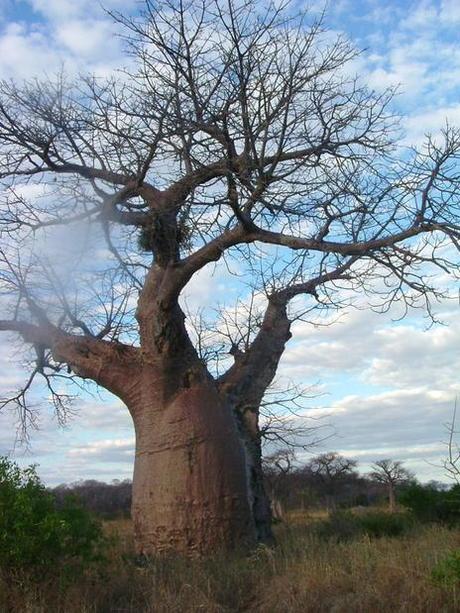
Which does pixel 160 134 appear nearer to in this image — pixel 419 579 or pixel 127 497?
pixel 419 579

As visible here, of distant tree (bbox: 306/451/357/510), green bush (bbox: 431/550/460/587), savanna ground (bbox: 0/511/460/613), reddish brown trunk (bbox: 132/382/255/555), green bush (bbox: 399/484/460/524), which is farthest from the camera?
distant tree (bbox: 306/451/357/510)

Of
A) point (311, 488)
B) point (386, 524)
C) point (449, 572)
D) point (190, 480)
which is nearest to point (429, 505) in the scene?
point (386, 524)

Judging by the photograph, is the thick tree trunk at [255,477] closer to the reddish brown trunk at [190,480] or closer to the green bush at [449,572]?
the reddish brown trunk at [190,480]

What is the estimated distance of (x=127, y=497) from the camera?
25.2m

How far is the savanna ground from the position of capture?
561 centimetres

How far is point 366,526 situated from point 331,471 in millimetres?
24401

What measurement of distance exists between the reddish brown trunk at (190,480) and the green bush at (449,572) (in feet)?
10.4

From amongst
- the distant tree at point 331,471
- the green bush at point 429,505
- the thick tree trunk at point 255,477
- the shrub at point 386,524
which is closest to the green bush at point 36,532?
the thick tree trunk at point 255,477

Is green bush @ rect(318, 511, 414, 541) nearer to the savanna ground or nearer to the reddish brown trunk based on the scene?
the reddish brown trunk

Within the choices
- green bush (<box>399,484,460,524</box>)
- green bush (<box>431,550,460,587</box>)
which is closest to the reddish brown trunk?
green bush (<box>431,550,460,587</box>)

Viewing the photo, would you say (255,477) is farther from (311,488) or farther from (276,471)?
(311,488)

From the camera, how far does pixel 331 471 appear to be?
35719 millimetres

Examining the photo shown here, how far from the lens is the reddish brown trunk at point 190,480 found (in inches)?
331

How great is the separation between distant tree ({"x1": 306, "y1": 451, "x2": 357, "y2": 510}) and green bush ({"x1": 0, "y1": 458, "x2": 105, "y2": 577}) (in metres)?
25.5
